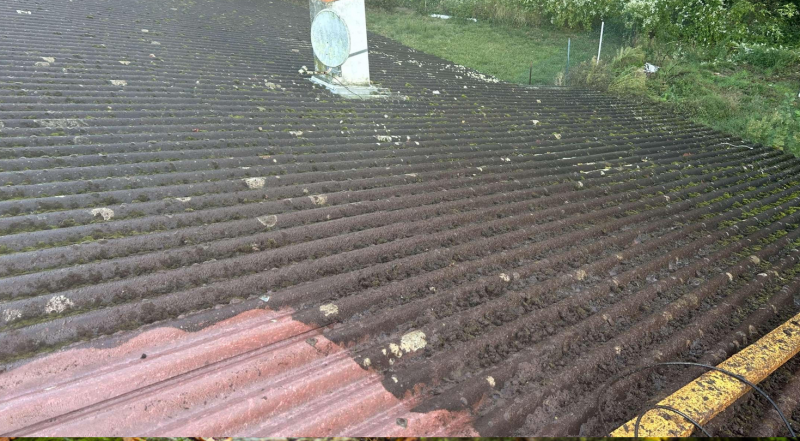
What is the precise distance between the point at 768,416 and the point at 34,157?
13.5ft

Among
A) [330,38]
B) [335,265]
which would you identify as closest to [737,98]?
[330,38]

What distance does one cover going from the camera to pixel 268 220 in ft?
Answer: 9.45

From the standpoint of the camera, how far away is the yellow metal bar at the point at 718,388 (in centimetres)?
175

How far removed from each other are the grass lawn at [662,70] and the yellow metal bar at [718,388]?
6.88 metres

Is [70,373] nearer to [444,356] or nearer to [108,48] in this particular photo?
[444,356]

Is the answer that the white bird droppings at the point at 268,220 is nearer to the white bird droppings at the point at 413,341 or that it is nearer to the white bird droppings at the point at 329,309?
the white bird droppings at the point at 329,309

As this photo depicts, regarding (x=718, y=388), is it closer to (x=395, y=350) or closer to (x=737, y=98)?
(x=395, y=350)

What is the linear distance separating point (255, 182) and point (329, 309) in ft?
4.66

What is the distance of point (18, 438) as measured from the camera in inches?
61.7

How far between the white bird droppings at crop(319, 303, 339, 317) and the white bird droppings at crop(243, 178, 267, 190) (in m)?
1.32

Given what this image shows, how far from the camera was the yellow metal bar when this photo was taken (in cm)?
175

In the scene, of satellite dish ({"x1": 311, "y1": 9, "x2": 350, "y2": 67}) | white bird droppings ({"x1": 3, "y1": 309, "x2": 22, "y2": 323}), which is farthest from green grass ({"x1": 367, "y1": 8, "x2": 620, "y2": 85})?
white bird droppings ({"x1": 3, "y1": 309, "x2": 22, "y2": 323})

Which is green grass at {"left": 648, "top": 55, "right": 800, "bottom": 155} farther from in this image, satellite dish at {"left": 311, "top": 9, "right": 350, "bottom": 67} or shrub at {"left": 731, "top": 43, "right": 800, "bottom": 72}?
satellite dish at {"left": 311, "top": 9, "right": 350, "bottom": 67}

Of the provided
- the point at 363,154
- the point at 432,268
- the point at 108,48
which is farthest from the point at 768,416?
the point at 108,48
